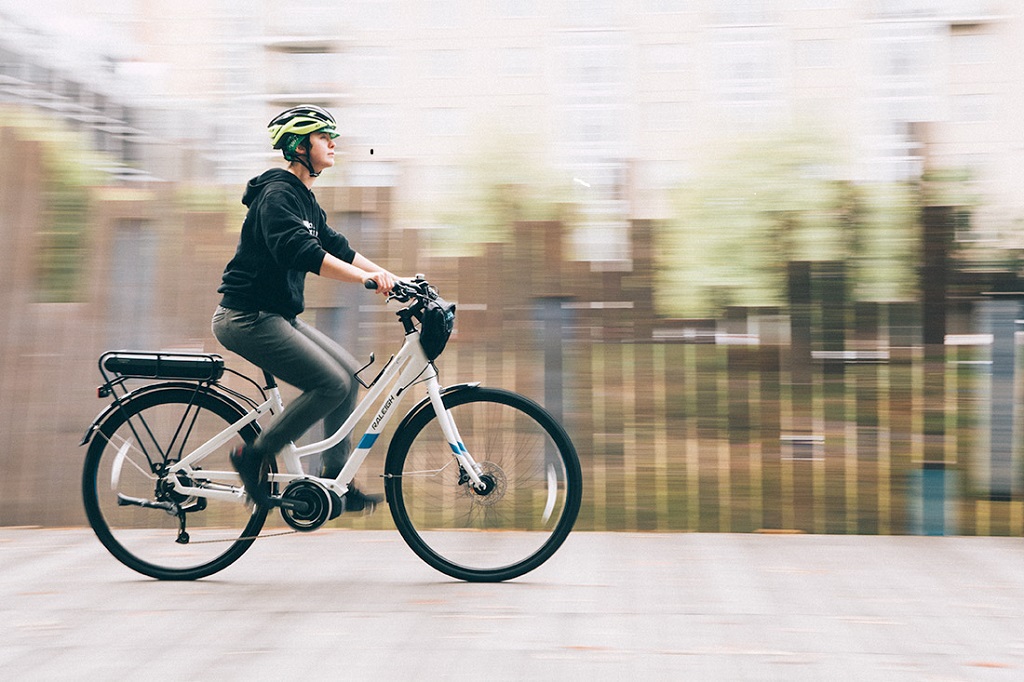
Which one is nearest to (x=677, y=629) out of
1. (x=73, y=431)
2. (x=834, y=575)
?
(x=834, y=575)

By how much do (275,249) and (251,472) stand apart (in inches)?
38.5

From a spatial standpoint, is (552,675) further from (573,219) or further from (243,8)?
(243,8)

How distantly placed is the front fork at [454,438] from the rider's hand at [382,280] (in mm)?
483

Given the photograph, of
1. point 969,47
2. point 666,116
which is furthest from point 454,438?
point 969,47

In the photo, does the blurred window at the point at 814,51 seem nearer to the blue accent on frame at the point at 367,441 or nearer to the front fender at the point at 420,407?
the front fender at the point at 420,407

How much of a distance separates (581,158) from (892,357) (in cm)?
209

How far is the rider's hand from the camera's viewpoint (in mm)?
4418

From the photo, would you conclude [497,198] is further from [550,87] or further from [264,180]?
[550,87]

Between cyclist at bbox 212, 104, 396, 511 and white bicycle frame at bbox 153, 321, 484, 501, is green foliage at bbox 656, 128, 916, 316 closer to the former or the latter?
white bicycle frame at bbox 153, 321, 484, 501

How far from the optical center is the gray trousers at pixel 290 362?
4586 mm

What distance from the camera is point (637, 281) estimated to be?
5.75 meters

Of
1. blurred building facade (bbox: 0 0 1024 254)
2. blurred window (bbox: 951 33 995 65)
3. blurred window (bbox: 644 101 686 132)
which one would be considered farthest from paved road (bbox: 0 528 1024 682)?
blurred window (bbox: 951 33 995 65)

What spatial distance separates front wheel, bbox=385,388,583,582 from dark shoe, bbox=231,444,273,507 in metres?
0.52

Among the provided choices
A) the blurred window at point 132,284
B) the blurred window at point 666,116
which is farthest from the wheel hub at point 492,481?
the blurred window at point 666,116
